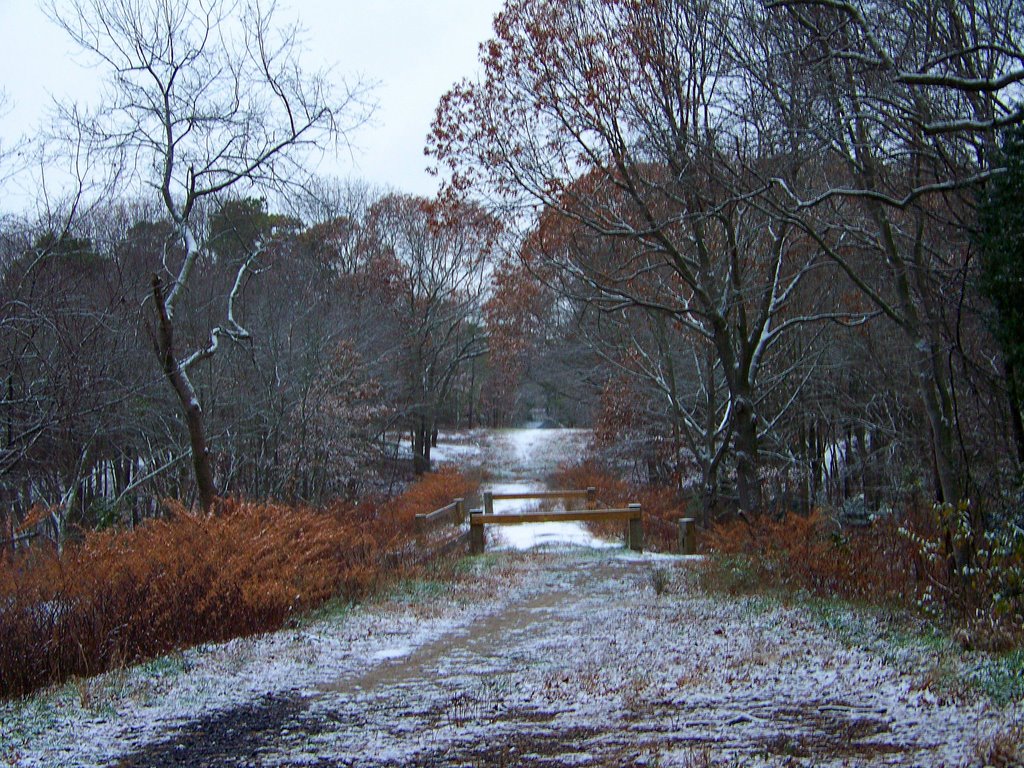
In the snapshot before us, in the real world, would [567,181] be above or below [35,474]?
above

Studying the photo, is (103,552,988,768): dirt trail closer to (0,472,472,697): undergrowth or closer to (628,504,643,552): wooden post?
(0,472,472,697): undergrowth

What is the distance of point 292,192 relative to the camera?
12.7 meters

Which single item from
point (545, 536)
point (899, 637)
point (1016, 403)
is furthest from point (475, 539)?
point (1016, 403)

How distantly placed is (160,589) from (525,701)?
3.60 meters

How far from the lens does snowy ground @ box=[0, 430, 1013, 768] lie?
13.6ft

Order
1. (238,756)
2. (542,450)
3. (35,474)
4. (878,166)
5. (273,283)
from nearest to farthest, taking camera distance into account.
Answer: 1. (238,756)
2. (878,166)
3. (35,474)
4. (273,283)
5. (542,450)

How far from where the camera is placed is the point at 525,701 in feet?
17.3

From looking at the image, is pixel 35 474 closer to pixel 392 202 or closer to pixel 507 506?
pixel 507 506

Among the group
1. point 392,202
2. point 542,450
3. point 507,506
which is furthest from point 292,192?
point 542,450

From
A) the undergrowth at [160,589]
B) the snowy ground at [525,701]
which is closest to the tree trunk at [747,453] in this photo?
the snowy ground at [525,701]

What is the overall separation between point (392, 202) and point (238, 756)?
3783cm

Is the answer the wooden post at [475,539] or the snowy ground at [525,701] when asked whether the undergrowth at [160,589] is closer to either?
the snowy ground at [525,701]

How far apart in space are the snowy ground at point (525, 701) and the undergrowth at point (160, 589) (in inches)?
15.5

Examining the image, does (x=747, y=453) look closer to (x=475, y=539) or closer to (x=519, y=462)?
(x=475, y=539)
